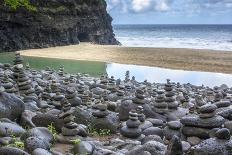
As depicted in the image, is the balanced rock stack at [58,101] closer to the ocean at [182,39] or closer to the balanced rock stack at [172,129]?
the balanced rock stack at [172,129]

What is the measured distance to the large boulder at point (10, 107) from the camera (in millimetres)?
8792

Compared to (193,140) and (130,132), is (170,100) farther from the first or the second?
(193,140)

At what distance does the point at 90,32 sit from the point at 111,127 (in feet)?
151

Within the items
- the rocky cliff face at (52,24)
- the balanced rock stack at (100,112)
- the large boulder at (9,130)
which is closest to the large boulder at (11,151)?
the large boulder at (9,130)

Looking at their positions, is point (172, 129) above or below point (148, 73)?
above

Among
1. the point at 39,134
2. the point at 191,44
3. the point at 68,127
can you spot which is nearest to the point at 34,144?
the point at 39,134

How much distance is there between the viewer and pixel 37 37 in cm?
4475

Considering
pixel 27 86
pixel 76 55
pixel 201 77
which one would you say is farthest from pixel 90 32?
pixel 27 86

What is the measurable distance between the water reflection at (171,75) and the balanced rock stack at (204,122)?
A: 14615 millimetres

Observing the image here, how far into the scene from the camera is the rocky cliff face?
4194 cm

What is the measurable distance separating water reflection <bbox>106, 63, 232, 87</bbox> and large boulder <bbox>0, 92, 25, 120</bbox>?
15.1 m

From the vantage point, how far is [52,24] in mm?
46812

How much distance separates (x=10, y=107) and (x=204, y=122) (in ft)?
12.4

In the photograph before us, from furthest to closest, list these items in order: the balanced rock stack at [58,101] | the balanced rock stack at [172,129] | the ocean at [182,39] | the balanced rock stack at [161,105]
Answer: the ocean at [182,39]
the balanced rock stack at [161,105]
the balanced rock stack at [58,101]
the balanced rock stack at [172,129]
